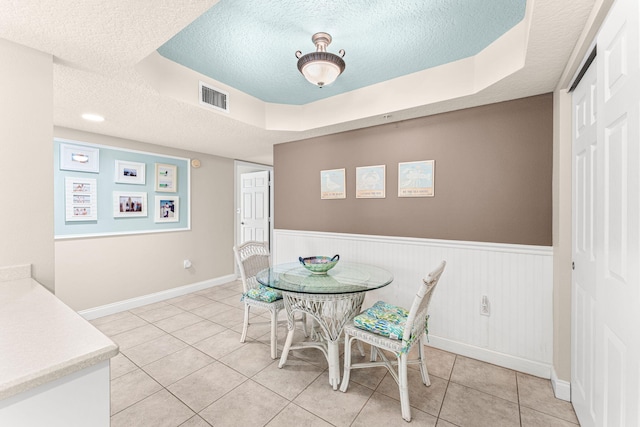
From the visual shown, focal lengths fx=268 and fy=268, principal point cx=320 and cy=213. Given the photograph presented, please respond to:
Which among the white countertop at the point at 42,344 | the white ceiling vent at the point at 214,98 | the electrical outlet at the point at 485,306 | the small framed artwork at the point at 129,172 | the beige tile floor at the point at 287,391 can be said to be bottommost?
the beige tile floor at the point at 287,391

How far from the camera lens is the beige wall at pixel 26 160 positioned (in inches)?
56.5

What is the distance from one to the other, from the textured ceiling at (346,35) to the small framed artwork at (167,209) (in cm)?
216

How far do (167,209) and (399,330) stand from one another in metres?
3.64

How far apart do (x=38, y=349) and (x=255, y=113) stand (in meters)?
2.72

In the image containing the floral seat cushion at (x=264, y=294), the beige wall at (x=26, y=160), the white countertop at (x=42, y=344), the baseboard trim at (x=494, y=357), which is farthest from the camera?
the floral seat cushion at (x=264, y=294)

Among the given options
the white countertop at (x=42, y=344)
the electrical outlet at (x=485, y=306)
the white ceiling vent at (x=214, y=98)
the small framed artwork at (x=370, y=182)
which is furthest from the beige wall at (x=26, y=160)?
the electrical outlet at (x=485, y=306)

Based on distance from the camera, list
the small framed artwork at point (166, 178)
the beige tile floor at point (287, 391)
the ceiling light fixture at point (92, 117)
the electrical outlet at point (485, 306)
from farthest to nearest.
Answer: the small framed artwork at point (166, 178)
the ceiling light fixture at point (92, 117)
the electrical outlet at point (485, 306)
the beige tile floor at point (287, 391)

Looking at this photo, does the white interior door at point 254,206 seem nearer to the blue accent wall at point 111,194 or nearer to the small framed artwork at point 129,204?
the blue accent wall at point 111,194

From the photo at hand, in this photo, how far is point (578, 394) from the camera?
5.49ft

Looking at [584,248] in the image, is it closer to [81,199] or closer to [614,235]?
[614,235]

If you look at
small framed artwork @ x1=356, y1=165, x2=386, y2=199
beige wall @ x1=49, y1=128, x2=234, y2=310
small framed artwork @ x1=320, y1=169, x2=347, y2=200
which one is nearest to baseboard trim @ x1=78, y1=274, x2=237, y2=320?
beige wall @ x1=49, y1=128, x2=234, y2=310

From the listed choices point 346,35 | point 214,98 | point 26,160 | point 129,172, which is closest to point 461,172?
point 346,35

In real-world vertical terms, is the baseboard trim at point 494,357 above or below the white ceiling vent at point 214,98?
below

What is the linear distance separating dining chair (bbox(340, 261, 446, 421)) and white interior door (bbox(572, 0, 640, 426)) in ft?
2.44
